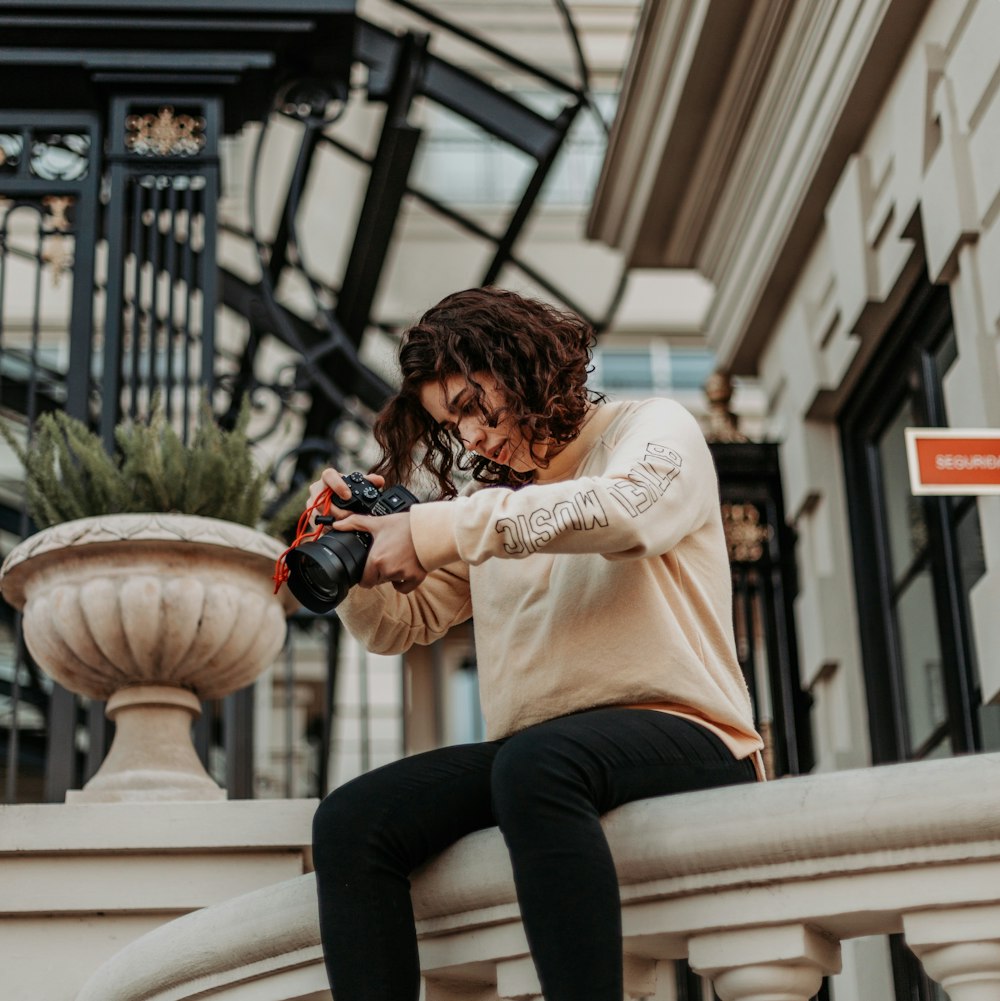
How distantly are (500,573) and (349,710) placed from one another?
1216cm

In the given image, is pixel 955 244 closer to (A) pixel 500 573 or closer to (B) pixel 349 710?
(A) pixel 500 573

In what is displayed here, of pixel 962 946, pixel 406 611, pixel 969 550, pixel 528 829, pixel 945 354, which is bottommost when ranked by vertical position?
pixel 962 946

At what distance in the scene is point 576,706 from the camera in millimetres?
2543

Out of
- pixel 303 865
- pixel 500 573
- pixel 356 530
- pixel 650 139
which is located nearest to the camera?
pixel 356 530

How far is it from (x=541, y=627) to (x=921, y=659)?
321 centimetres

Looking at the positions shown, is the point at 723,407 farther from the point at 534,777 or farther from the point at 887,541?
the point at 534,777

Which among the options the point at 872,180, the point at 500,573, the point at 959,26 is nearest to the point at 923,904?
the point at 500,573

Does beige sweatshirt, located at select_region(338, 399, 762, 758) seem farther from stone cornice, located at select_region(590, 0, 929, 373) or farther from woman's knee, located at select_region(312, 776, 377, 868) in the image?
stone cornice, located at select_region(590, 0, 929, 373)

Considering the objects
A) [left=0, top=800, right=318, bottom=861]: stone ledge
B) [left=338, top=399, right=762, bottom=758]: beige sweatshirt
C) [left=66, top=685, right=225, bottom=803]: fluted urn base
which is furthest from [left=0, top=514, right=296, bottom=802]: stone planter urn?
[left=338, top=399, right=762, bottom=758]: beige sweatshirt

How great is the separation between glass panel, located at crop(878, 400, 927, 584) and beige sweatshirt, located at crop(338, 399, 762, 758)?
2912mm

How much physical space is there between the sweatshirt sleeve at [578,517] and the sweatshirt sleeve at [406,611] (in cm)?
40

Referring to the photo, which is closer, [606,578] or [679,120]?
[606,578]

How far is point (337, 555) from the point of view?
7.91 ft

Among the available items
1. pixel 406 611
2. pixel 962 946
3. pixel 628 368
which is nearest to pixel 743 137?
pixel 406 611
